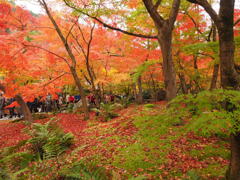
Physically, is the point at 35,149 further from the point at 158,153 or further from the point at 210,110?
the point at 210,110

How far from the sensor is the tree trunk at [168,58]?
4.67 metres

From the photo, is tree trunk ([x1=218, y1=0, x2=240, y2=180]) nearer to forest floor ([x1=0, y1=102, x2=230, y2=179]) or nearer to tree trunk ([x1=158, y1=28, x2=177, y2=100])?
forest floor ([x1=0, y1=102, x2=230, y2=179])

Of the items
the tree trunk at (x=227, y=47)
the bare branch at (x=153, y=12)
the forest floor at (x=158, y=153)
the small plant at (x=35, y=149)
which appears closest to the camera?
the tree trunk at (x=227, y=47)

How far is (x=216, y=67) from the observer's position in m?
6.39

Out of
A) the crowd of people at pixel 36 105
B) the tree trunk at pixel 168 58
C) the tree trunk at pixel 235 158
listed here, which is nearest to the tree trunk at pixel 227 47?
the tree trunk at pixel 235 158

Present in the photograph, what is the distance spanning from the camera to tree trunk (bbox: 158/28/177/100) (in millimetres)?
4670

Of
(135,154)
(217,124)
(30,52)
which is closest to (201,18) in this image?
(135,154)

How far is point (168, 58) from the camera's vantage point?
4891mm

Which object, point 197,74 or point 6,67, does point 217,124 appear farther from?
point 6,67

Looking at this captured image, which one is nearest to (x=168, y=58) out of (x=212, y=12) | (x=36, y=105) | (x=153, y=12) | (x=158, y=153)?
(x=153, y=12)

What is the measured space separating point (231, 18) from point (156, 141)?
4.10m

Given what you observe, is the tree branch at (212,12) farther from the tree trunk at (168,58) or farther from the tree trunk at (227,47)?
the tree trunk at (168,58)

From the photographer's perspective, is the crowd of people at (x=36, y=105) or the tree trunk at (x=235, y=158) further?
the crowd of people at (x=36, y=105)

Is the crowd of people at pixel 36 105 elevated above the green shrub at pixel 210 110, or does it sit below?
below
